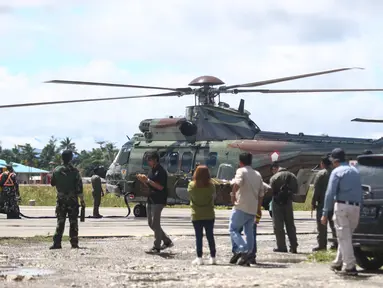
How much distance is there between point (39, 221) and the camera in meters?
25.9

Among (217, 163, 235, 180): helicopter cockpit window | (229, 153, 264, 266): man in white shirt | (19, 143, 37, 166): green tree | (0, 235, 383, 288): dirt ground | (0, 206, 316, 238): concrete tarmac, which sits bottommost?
(0, 235, 383, 288): dirt ground

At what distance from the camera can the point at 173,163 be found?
2895 cm

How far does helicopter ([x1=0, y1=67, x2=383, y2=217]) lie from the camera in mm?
27281

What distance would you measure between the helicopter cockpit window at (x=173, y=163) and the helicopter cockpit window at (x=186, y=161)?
260mm

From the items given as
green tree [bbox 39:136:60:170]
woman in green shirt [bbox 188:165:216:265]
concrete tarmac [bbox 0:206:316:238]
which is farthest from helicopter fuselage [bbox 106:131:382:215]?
green tree [bbox 39:136:60:170]

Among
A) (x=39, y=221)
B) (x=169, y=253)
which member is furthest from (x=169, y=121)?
(x=169, y=253)

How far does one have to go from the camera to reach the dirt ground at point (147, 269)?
36.2 ft

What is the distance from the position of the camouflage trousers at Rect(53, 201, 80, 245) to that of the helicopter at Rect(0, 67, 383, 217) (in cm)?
1052

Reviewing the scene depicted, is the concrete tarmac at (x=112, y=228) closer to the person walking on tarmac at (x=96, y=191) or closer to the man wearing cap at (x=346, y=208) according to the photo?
the person walking on tarmac at (x=96, y=191)

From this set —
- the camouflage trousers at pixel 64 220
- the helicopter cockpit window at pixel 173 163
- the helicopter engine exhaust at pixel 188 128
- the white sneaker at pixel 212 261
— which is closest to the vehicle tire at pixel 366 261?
the white sneaker at pixel 212 261

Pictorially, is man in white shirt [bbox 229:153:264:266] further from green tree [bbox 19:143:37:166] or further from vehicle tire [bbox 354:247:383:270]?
green tree [bbox 19:143:37:166]

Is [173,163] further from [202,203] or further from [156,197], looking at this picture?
[202,203]

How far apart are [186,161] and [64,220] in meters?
12.7

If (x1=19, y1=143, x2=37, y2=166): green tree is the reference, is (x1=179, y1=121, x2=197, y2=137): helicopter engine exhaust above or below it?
below
